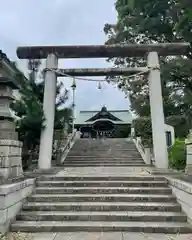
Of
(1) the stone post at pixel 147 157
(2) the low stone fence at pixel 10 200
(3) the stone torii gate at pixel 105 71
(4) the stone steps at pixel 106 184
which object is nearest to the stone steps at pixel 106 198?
(2) the low stone fence at pixel 10 200

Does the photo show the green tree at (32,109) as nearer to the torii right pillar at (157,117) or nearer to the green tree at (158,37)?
the torii right pillar at (157,117)

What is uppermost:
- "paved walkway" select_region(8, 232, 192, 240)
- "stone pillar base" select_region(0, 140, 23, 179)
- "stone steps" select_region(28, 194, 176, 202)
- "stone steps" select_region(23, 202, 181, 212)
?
"stone pillar base" select_region(0, 140, 23, 179)

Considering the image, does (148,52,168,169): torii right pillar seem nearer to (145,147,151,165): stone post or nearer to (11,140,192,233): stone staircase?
(11,140,192,233): stone staircase

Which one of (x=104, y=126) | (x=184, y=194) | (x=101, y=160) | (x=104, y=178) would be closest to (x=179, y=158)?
(x=101, y=160)

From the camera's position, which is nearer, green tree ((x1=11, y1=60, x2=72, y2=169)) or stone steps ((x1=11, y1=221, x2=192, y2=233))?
stone steps ((x1=11, y1=221, x2=192, y2=233))

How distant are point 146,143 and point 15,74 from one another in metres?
9.94

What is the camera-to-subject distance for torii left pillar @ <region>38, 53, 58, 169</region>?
364 inches

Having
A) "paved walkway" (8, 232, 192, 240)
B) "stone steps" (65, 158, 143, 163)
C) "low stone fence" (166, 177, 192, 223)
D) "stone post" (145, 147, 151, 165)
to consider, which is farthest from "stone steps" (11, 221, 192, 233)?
"stone steps" (65, 158, 143, 163)

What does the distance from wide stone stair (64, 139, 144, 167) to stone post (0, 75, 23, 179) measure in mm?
5241

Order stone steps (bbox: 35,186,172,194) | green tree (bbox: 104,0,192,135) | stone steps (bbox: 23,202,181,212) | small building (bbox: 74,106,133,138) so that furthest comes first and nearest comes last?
small building (bbox: 74,106,133,138)
green tree (bbox: 104,0,192,135)
stone steps (bbox: 35,186,172,194)
stone steps (bbox: 23,202,181,212)

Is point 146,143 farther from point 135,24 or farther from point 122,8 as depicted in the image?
point 122,8

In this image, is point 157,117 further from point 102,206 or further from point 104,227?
point 104,227

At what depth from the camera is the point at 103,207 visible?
5.55 m

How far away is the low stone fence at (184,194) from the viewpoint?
196 inches
